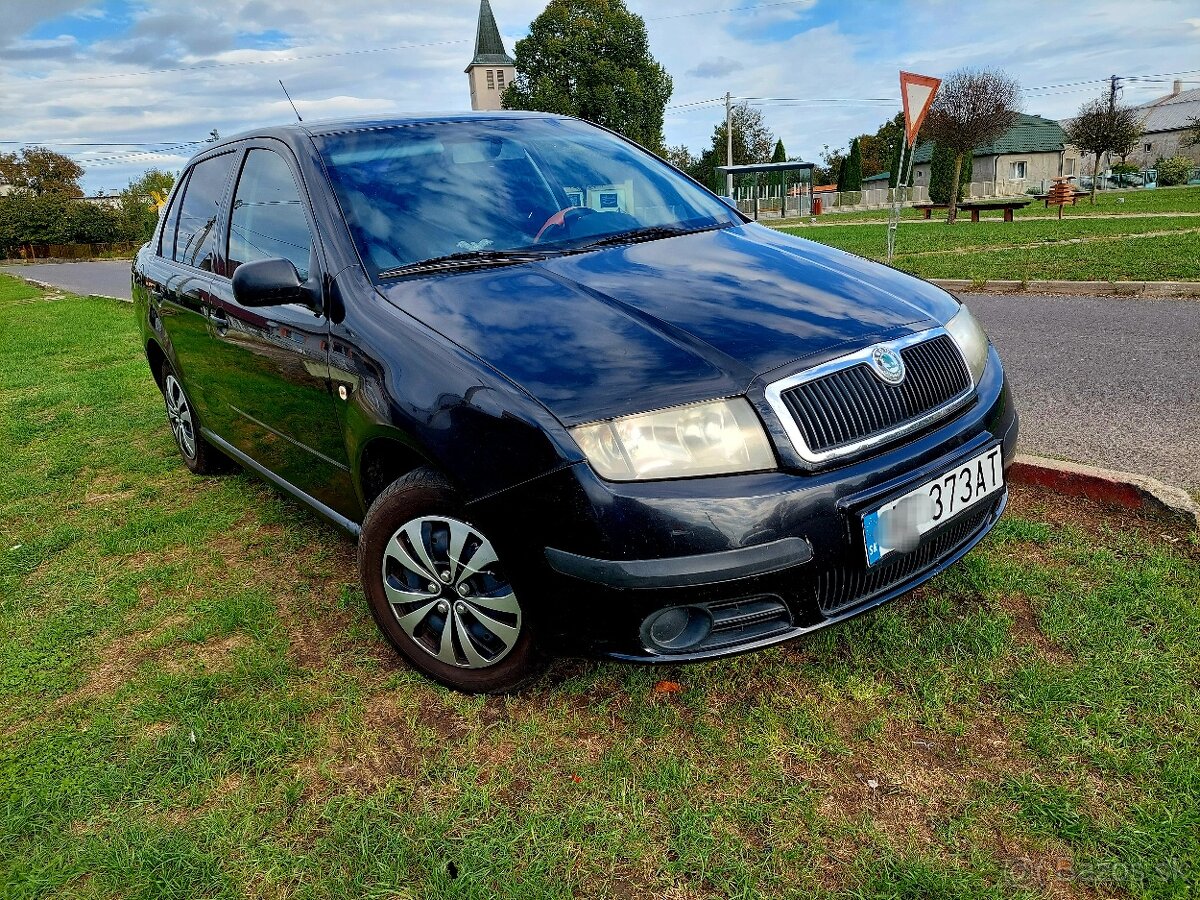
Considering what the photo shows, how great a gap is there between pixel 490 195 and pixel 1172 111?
312ft

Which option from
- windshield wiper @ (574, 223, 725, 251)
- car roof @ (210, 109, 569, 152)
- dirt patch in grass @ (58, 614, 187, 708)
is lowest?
dirt patch in grass @ (58, 614, 187, 708)

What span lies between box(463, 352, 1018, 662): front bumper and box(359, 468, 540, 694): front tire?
16 cm

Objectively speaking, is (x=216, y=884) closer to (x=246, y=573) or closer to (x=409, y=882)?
(x=409, y=882)

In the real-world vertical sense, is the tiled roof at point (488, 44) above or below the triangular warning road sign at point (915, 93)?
above

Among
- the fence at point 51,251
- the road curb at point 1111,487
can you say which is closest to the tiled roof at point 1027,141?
the fence at point 51,251

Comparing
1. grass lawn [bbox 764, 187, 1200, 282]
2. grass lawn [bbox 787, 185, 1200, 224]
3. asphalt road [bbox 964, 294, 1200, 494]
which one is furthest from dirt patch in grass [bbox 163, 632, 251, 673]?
grass lawn [bbox 787, 185, 1200, 224]

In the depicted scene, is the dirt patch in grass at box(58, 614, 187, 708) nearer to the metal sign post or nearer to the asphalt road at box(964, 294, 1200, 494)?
the asphalt road at box(964, 294, 1200, 494)

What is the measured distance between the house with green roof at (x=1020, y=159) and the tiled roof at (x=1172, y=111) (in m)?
20.7

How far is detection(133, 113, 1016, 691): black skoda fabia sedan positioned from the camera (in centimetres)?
185

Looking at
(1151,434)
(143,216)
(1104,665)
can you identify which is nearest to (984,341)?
(1104,665)

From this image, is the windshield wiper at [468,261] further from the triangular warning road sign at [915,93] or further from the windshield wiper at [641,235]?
the triangular warning road sign at [915,93]

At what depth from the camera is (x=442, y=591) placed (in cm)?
225

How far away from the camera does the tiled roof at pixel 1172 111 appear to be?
239ft

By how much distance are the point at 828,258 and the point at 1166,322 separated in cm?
523
